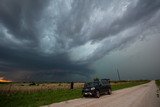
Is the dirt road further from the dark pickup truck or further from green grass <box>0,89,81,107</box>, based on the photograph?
green grass <box>0,89,81,107</box>

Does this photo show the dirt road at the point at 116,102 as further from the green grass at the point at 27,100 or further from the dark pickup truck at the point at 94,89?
the green grass at the point at 27,100

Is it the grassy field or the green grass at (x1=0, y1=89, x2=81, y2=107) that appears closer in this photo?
the green grass at (x1=0, y1=89, x2=81, y2=107)

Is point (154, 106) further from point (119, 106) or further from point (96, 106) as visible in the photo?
point (96, 106)

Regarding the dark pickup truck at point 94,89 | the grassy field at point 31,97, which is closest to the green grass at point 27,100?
the grassy field at point 31,97

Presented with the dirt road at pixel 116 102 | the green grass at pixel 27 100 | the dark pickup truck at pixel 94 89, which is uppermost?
the dark pickup truck at pixel 94 89

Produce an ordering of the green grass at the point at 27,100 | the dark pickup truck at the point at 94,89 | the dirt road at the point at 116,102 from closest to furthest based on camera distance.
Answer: the dirt road at the point at 116,102, the green grass at the point at 27,100, the dark pickup truck at the point at 94,89

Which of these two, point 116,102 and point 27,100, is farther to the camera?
point 27,100

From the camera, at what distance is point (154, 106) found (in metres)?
15.6

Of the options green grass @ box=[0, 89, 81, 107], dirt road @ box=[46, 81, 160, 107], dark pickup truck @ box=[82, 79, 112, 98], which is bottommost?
dirt road @ box=[46, 81, 160, 107]

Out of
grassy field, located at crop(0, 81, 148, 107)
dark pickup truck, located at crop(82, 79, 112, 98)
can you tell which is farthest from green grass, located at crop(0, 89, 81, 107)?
dark pickup truck, located at crop(82, 79, 112, 98)

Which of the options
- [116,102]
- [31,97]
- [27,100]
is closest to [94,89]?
[116,102]

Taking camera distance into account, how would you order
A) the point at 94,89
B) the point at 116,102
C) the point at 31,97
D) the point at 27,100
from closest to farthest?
the point at 116,102, the point at 27,100, the point at 31,97, the point at 94,89

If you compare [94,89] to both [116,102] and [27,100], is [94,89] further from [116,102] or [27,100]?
[27,100]

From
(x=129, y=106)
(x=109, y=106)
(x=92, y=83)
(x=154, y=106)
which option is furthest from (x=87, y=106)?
(x=92, y=83)
